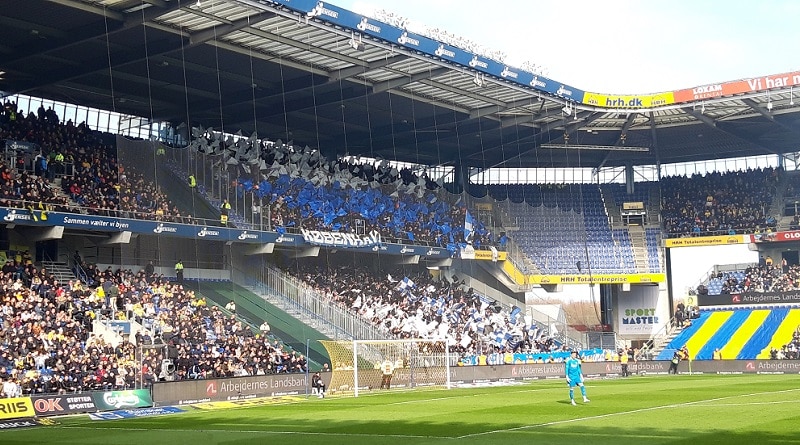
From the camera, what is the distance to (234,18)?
41719mm

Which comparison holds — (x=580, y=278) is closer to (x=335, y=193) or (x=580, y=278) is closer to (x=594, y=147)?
(x=594, y=147)

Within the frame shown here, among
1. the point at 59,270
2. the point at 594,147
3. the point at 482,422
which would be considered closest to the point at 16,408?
the point at 59,270

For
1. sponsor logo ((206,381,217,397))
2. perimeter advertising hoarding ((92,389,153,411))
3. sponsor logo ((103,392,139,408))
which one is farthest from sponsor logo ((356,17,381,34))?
sponsor logo ((103,392,139,408))

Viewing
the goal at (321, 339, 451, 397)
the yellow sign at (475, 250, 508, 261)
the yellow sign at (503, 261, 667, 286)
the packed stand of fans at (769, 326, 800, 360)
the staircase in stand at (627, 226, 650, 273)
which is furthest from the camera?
the staircase in stand at (627, 226, 650, 273)

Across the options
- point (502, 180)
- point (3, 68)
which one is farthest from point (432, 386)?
point (502, 180)

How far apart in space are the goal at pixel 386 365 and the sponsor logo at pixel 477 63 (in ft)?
46.0

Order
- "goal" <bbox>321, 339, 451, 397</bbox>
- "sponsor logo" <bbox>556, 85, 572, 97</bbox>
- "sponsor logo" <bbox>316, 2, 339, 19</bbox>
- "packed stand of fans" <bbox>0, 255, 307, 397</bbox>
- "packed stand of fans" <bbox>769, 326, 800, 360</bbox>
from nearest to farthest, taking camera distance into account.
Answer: "packed stand of fans" <bbox>0, 255, 307, 397</bbox> < "sponsor logo" <bbox>316, 2, 339, 19</bbox> < "goal" <bbox>321, 339, 451, 397</bbox> < "packed stand of fans" <bbox>769, 326, 800, 360</bbox> < "sponsor logo" <bbox>556, 85, 572, 97</bbox>

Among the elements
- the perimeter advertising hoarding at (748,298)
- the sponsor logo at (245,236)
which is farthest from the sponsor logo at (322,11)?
the perimeter advertising hoarding at (748,298)

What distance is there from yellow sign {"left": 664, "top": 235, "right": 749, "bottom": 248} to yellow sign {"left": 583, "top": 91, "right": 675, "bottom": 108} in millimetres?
14248

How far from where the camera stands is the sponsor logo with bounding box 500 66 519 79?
52.9m

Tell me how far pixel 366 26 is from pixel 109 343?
17448 millimetres

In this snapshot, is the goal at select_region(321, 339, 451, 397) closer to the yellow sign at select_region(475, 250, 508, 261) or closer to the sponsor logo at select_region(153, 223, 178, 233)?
the sponsor logo at select_region(153, 223, 178, 233)

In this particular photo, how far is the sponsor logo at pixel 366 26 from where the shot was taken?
4419 centimetres

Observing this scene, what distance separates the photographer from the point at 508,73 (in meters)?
53.2
